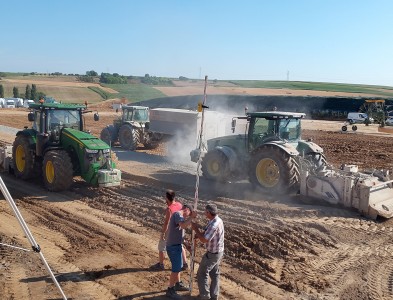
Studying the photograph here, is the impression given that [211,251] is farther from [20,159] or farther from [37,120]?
[20,159]

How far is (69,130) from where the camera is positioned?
42.9 ft

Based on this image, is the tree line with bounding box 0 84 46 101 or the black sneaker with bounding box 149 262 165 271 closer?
the black sneaker with bounding box 149 262 165 271

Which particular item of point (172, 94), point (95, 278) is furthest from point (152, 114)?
point (172, 94)

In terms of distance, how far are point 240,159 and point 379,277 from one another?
6.69 meters

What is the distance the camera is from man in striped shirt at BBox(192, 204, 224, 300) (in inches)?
249

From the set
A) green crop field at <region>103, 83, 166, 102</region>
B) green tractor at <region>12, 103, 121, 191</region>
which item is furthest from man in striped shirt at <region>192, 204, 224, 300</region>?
green crop field at <region>103, 83, 166, 102</region>

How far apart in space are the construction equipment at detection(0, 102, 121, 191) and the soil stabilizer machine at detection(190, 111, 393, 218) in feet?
9.27

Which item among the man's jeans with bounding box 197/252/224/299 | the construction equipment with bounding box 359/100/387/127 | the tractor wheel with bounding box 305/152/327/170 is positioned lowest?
the man's jeans with bounding box 197/252/224/299

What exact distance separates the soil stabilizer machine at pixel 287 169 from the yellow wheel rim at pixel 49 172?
409 centimetres

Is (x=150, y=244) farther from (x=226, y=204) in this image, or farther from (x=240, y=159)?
(x=240, y=159)

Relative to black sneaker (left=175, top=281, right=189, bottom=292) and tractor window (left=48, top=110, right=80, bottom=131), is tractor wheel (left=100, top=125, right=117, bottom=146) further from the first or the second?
black sneaker (left=175, top=281, right=189, bottom=292)

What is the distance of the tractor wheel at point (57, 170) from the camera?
482 inches

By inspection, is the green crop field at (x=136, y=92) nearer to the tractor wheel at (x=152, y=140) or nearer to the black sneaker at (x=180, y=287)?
the tractor wheel at (x=152, y=140)

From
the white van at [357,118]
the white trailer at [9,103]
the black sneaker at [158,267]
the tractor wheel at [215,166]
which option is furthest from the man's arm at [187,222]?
the white trailer at [9,103]
